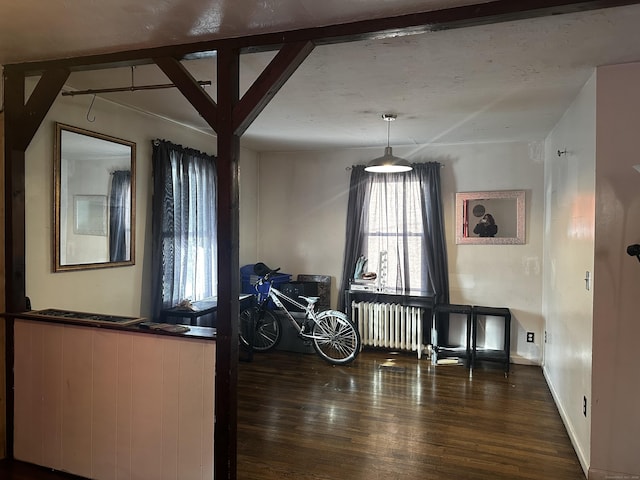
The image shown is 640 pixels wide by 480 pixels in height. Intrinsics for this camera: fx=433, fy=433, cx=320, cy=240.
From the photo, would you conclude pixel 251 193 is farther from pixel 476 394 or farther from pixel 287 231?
pixel 476 394

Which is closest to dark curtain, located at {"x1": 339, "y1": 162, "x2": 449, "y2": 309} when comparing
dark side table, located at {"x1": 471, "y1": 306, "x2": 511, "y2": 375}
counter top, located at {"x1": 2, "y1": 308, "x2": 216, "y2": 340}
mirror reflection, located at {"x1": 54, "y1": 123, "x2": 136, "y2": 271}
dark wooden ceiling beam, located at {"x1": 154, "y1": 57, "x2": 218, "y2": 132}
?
dark side table, located at {"x1": 471, "y1": 306, "x2": 511, "y2": 375}

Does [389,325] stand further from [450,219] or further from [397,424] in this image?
[397,424]

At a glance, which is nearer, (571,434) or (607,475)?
(607,475)

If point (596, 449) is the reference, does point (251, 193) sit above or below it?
above

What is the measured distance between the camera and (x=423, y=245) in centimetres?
501

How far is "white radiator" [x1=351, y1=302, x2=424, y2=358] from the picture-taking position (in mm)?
4836

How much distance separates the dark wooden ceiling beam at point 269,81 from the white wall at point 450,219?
328cm

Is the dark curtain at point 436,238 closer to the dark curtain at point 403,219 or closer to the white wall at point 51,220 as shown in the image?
the dark curtain at point 403,219

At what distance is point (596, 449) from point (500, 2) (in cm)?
244

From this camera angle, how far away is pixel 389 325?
4.94 m

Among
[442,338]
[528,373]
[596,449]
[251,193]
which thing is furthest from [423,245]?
[596,449]

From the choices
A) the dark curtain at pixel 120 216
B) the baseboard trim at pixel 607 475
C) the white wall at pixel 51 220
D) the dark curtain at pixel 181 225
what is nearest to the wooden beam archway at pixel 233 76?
the white wall at pixel 51 220

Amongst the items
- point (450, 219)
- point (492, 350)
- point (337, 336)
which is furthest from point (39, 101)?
point (492, 350)

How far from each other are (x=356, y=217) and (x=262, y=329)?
1.74 m
